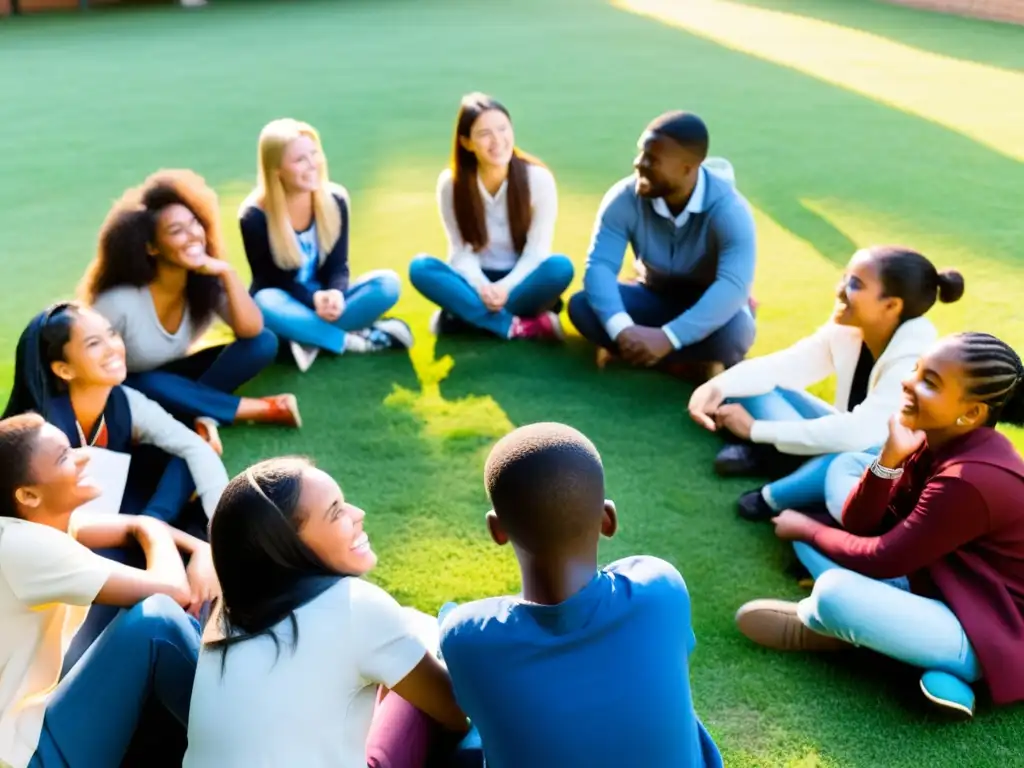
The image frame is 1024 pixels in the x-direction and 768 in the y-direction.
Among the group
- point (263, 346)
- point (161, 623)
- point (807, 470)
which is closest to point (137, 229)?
point (263, 346)

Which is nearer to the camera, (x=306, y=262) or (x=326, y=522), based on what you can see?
(x=326, y=522)

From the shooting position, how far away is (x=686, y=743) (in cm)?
126

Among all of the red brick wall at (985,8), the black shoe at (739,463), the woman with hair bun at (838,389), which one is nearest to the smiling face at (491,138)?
the woman with hair bun at (838,389)

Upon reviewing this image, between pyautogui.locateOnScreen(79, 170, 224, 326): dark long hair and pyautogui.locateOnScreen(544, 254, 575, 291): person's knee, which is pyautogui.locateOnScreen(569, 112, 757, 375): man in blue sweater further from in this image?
pyautogui.locateOnScreen(79, 170, 224, 326): dark long hair

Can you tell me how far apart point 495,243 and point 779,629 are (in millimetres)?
1955

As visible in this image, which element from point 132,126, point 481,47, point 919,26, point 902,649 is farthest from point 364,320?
point 919,26

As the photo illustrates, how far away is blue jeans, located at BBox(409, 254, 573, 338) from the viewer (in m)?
3.31

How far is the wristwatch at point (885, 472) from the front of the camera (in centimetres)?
190

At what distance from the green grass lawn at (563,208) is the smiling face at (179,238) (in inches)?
22.7

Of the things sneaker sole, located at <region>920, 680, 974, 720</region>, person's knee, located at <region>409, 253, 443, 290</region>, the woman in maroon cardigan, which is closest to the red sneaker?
person's knee, located at <region>409, 253, 443, 290</region>

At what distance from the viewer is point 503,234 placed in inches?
136

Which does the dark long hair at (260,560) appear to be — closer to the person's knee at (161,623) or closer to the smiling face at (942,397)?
the person's knee at (161,623)

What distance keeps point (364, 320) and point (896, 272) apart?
1837mm

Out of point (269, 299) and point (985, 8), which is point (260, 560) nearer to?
point (269, 299)
